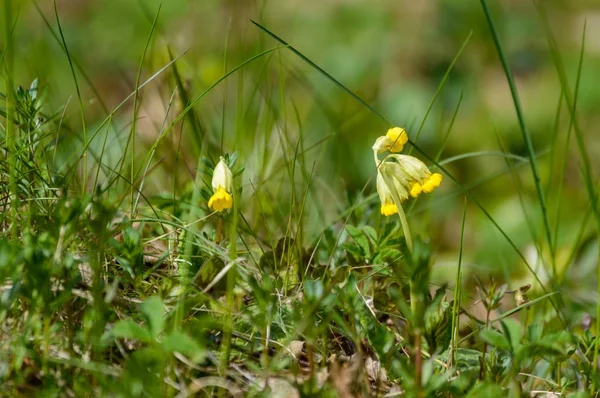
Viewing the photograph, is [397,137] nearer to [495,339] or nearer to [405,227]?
[405,227]

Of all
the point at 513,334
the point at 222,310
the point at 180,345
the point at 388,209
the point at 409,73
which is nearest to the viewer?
the point at 180,345

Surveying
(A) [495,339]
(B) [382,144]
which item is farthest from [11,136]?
(A) [495,339]

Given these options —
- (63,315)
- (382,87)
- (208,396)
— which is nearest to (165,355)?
(208,396)

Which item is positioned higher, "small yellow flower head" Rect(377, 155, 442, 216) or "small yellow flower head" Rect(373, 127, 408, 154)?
"small yellow flower head" Rect(373, 127, 408, 154)

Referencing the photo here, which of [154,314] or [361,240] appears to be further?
[361,240]

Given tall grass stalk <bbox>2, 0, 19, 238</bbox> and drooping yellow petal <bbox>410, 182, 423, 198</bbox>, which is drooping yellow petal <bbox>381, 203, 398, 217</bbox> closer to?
drooping yellow petal <bbox>410, 182, 423, 198</bbox>

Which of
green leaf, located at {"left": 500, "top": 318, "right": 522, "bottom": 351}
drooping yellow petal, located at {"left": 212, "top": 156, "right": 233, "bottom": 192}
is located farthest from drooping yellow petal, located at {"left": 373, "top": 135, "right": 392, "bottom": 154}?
green leaf, located at {"left": 500, "top": 318, "right": 522, "bottom": 351}

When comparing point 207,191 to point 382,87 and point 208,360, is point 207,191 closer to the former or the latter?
point 208,360
